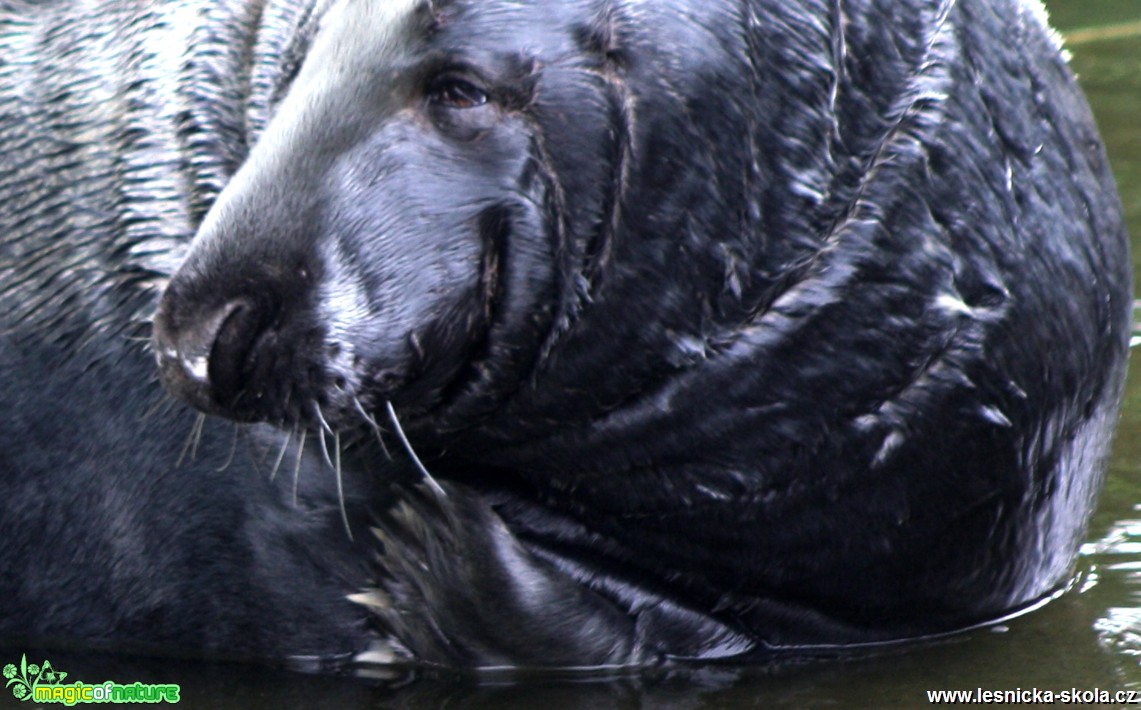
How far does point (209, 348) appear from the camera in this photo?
3.34 m

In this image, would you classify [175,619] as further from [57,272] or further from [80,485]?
[57,272]

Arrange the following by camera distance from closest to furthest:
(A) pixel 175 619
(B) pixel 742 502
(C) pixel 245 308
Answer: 1. (C) pixel 245 308
2. (B) pixel 742 502
3. (A) pixel 175 619

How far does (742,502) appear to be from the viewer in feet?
12.8

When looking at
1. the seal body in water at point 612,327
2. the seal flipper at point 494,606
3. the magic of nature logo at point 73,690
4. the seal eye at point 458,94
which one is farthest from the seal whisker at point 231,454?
the seal eye at point 458,94

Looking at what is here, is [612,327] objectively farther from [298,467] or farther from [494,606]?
[298,467]

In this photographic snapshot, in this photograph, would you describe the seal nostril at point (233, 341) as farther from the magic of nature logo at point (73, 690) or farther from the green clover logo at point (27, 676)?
the green clover logo at point (27, 676)

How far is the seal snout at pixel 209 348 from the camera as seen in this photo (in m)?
3.33

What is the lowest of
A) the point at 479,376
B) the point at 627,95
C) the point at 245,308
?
the point at 479,376

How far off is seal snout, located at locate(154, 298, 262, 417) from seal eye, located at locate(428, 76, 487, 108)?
51 cm

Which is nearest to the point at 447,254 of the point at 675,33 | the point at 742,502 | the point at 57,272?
the point at 675,33

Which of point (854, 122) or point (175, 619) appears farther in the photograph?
point (175, 619)

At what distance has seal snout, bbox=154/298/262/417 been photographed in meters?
3.33

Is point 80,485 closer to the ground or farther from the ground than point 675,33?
closer to the ground

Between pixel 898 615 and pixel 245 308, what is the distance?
5.18 ft
